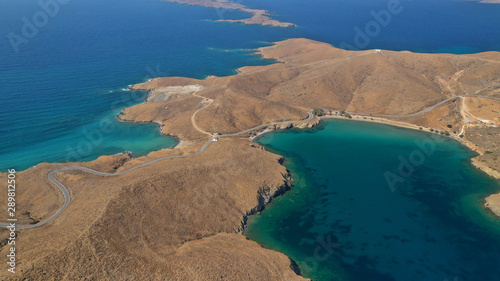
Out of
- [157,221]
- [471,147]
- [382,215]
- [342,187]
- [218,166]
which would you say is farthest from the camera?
[471,147]

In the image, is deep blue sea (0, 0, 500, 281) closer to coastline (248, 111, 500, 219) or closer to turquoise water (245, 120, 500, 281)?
turquoise water (245, 120, 500, 281)

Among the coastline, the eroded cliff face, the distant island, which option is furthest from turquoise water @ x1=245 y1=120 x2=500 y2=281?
the eroded cliff face

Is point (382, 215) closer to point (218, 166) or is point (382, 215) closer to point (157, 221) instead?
point (218, 166)

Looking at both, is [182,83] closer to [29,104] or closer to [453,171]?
[29,104]

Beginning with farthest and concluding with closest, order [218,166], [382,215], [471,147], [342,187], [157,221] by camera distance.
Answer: [471,147] < [342,187] < [218,166] < [382,215] < [157,221]

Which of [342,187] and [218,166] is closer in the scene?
[218,166]

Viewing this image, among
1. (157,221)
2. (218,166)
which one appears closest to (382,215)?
(218,166)
